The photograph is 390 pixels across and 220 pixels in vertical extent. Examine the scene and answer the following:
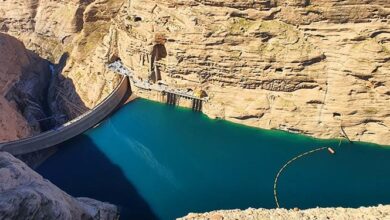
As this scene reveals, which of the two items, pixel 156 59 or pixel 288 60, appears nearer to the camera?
pixel 288 60

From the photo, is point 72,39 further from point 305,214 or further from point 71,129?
point 305,214

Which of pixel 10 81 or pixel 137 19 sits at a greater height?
pixel 137 19

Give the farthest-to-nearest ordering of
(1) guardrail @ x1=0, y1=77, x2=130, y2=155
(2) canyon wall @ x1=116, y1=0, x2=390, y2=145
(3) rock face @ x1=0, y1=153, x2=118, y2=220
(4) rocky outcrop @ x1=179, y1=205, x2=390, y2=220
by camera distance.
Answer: (1) guardrail @ x1=0, y1=77, x2=130, y2=155 → (2) canyon wall @ x1=116, y1=0, x2=390, y2=145 → (4) rocky outcrop @ x1=179, y1=205, x2=390, y2=220 → (3) rock face @ x1=0, y1=153, x2=118, y2=220

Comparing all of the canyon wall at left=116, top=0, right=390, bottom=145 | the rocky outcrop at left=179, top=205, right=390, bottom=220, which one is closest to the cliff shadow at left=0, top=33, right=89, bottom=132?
the canyon wall at left=116, top=0, right=390, bottom=145

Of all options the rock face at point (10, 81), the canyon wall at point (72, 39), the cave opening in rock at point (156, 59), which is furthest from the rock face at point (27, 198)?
the canyon wall at point (72, 39)

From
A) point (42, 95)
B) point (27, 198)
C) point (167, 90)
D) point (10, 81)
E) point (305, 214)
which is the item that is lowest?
point (42, 95)

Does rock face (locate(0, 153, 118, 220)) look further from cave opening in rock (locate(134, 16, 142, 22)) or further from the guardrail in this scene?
cave opening in rock (locate(134, 16, 142, 22))

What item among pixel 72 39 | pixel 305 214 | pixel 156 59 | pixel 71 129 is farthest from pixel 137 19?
pixel 305 214
